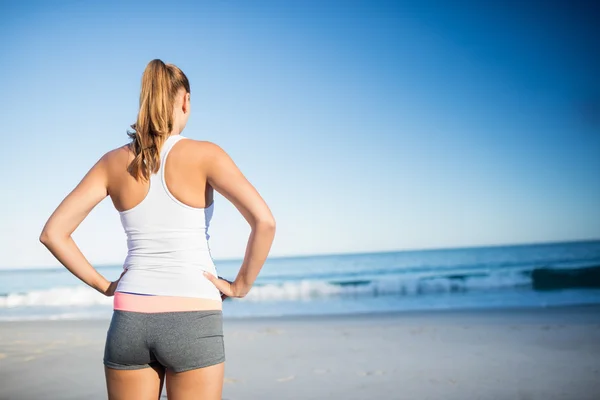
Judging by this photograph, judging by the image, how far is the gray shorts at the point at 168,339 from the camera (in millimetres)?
1638

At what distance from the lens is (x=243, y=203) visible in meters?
1.70

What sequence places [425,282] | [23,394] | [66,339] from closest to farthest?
[23,394] → [66,339] → [425,282]

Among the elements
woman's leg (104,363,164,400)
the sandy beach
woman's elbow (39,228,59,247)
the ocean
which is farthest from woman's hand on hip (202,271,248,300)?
the ocean

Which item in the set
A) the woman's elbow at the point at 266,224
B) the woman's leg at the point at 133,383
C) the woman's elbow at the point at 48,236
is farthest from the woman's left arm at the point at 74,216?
the woman's elbow at the point at 266,224

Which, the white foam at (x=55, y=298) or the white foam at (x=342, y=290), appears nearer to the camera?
the white foam at (x=55, y=298)

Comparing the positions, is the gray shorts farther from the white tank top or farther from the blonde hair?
the blonde hair

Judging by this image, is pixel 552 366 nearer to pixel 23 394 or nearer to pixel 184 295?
pixel 184 295

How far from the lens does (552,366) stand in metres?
5.25

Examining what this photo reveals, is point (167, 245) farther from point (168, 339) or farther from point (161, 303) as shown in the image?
point (168, 339)

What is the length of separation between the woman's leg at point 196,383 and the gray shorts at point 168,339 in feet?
0.07

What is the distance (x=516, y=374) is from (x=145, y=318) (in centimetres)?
450

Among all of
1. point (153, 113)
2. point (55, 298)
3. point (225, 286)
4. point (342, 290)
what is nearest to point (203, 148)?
point (153, 113)

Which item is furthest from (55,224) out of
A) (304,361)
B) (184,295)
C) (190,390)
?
(304,361)

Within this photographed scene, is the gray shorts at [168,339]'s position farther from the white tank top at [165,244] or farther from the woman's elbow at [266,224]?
the woman's elbow at [266,224]
